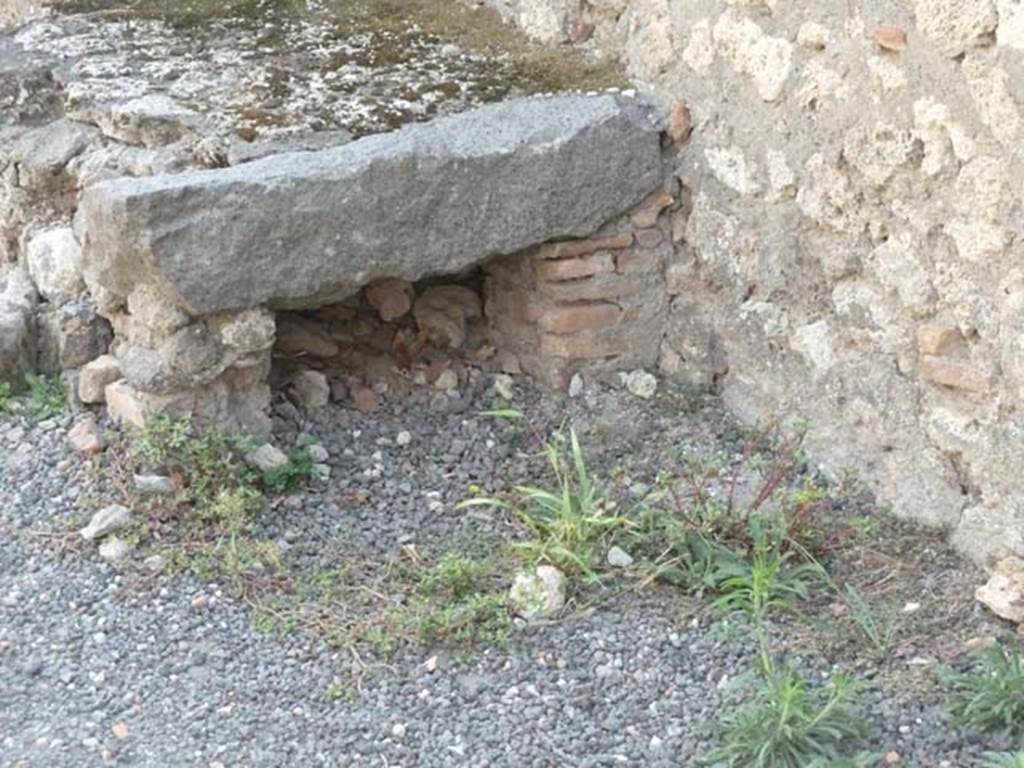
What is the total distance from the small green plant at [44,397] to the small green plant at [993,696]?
2.18 metres

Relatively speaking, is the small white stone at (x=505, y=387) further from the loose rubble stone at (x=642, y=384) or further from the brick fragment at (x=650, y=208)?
the brick fragment at (x=650, y=208)

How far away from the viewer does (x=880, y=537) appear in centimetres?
345

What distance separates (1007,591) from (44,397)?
2.28 meters

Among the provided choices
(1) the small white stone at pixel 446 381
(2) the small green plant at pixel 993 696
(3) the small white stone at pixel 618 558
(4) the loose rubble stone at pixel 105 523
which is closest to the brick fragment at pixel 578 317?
(1) the small white stone at pixel 446 381

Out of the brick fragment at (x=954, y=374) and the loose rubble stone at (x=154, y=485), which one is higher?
the brick fragment at (x=954, y=374)

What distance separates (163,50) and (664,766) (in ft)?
8.33

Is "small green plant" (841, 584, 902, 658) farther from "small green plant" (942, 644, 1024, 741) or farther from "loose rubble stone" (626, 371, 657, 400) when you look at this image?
"loose rubble stone" (626, 371, 657, 400)

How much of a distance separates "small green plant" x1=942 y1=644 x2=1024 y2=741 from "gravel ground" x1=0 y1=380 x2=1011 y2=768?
4 centimetres

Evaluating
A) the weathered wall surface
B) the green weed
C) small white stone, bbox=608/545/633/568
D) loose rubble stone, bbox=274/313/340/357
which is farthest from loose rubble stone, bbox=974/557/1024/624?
the green weed

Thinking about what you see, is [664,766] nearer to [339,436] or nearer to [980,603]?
[980,603]

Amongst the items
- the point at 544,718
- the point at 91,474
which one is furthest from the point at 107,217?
the point at 544,718

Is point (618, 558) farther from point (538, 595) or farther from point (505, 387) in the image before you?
point (505, 387)

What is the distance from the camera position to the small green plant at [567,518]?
131 inches

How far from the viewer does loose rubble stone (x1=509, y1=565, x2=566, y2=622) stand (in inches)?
126
